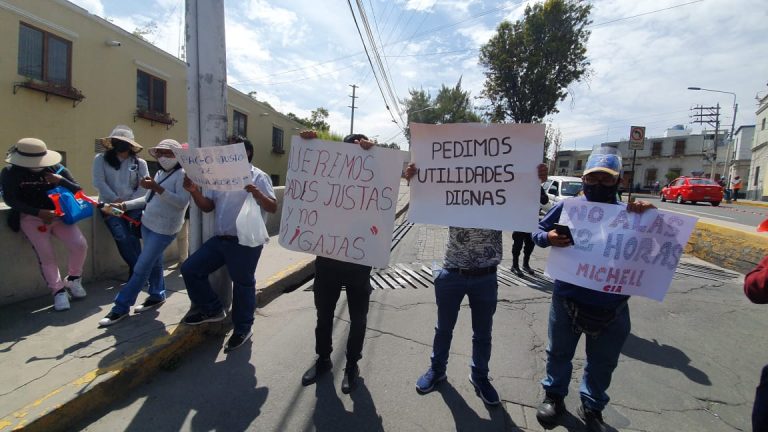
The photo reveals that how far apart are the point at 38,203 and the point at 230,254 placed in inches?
85.4

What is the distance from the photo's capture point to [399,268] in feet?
22.2

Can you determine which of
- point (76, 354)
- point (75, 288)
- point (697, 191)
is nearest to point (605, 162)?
point (76, 354)

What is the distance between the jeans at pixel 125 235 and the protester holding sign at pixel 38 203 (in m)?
0.46

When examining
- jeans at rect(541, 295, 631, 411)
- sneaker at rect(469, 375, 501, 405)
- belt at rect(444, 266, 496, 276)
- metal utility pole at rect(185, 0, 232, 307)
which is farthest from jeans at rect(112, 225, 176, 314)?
jeans at rect(541, 295, 631, 411)

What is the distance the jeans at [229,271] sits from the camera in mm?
3406

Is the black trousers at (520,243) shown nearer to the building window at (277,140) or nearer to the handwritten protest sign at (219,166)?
the handwritten protest sign at (219,166)

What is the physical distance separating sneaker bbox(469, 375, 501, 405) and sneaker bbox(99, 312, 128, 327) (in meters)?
3.36

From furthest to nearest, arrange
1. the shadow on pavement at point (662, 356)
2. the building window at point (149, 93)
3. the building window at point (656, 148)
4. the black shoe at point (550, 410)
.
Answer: the building window at point (656, 148)
the building window at point (149, 93)
the shadow on pavement at point (662, 356)
the black shoe at point (550, 410)

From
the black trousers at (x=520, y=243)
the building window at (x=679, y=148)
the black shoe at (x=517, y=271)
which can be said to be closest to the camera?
the black trousers at (x=520, y=243)

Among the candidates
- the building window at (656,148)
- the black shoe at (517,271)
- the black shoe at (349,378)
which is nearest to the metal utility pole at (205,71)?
the black shoe at (349,378)

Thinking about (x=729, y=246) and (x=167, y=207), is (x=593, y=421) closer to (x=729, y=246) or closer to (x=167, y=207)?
(x=167, y=207)

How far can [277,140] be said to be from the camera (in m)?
26.4

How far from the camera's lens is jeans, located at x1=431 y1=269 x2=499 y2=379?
2.78 meters

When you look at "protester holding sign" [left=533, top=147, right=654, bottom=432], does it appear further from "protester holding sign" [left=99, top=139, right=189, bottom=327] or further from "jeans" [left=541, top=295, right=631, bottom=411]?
"protester holding sign" [left=99, top=139, right=189, bottom=327]
